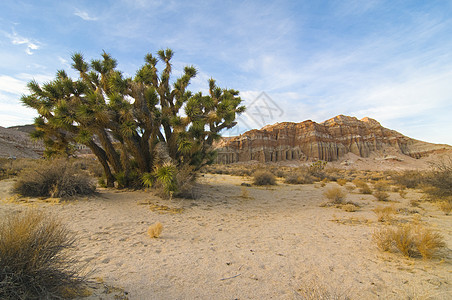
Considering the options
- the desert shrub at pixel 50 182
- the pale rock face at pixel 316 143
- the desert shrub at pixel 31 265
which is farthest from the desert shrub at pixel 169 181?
the pale rock face at pixel 316 143

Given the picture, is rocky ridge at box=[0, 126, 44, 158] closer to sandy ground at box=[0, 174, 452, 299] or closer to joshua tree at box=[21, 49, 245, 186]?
joshua tree at box=[21, 49, 245, 186]

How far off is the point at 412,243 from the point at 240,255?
3.08m

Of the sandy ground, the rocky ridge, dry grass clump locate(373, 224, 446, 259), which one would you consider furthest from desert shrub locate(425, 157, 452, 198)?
the rocky ridge

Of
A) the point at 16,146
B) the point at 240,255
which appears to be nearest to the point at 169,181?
the point at 240,255

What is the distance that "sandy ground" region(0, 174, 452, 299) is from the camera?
2658 millimetres

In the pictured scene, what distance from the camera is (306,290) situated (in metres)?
2.51

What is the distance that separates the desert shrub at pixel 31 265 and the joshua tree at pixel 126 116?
6.65m

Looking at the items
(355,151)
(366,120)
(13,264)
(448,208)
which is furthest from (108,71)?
(366,120)

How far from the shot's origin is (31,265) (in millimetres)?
1945

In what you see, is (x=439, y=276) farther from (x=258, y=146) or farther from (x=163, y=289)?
(x=258, y=146)

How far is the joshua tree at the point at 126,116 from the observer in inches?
323

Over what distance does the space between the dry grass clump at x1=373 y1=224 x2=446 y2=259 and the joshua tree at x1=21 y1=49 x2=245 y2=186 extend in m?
7.04

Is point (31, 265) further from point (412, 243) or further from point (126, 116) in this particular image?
point (126, 116)

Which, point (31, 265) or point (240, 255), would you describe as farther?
point (240, 255)
